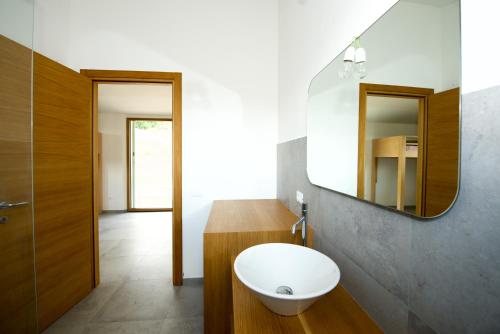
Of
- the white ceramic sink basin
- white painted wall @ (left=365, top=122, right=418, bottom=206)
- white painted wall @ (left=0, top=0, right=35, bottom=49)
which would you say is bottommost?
the white ceramic sink basin

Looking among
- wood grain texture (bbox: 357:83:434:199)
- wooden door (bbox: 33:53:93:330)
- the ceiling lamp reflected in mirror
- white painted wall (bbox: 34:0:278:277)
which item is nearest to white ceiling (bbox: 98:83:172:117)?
white painted wall (bbox: 34:0:278:277)

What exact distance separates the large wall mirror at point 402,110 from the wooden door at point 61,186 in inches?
81.3

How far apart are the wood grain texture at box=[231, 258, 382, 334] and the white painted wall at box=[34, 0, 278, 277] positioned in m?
1.47

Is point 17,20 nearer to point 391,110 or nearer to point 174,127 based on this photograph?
point 174,127

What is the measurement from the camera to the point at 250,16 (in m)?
2.17

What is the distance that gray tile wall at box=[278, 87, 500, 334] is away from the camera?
1.34 ft

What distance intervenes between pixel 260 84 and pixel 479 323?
2.20 m

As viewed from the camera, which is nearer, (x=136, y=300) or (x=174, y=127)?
(x=136, y=300)

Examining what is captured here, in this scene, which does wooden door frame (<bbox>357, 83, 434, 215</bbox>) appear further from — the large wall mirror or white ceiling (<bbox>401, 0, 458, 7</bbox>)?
white ceiling (<bbox>401, 0, 458, 7</bbox>)

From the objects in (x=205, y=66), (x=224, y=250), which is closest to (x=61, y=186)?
(x=224, y=250)

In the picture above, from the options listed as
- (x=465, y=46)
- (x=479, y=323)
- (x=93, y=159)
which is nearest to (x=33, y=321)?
(x=93, y=159)

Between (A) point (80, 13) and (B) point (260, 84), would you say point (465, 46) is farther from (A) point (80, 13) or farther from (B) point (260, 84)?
(A) point (80, 13)

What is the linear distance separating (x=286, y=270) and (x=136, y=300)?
5.85 feet

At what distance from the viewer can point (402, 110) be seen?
2.06 ft
